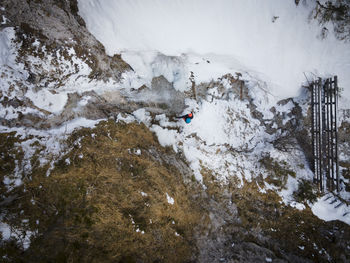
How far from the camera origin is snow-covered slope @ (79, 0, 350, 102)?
4.32 meters

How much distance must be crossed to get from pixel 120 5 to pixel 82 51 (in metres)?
1.51

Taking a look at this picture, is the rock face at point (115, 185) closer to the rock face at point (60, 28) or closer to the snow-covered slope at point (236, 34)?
the rock face at point (60, 28)

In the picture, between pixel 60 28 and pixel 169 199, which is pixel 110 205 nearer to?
pixel 169 199

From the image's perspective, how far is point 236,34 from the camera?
5.03 m

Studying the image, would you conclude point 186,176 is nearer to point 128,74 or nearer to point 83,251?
point 83,251

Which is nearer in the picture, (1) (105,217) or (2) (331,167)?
(1) (105,217)

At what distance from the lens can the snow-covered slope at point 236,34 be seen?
4.32m

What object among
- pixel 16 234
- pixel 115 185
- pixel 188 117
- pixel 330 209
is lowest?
pixel 16 234

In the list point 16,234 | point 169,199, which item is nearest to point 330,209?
point 169,199

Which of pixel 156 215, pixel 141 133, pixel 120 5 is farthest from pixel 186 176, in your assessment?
pixel 120 5

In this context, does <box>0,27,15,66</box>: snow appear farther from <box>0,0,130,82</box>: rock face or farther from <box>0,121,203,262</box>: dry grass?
<box>0,121,203,262</box>: dry grass

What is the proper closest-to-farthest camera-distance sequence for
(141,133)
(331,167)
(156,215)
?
1. (156,215)
2. (141,133)
3. (331,167)

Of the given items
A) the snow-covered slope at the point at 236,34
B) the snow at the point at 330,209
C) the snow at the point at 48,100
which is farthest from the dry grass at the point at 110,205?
the snow at the point at 330,209

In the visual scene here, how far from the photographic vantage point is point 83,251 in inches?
122
